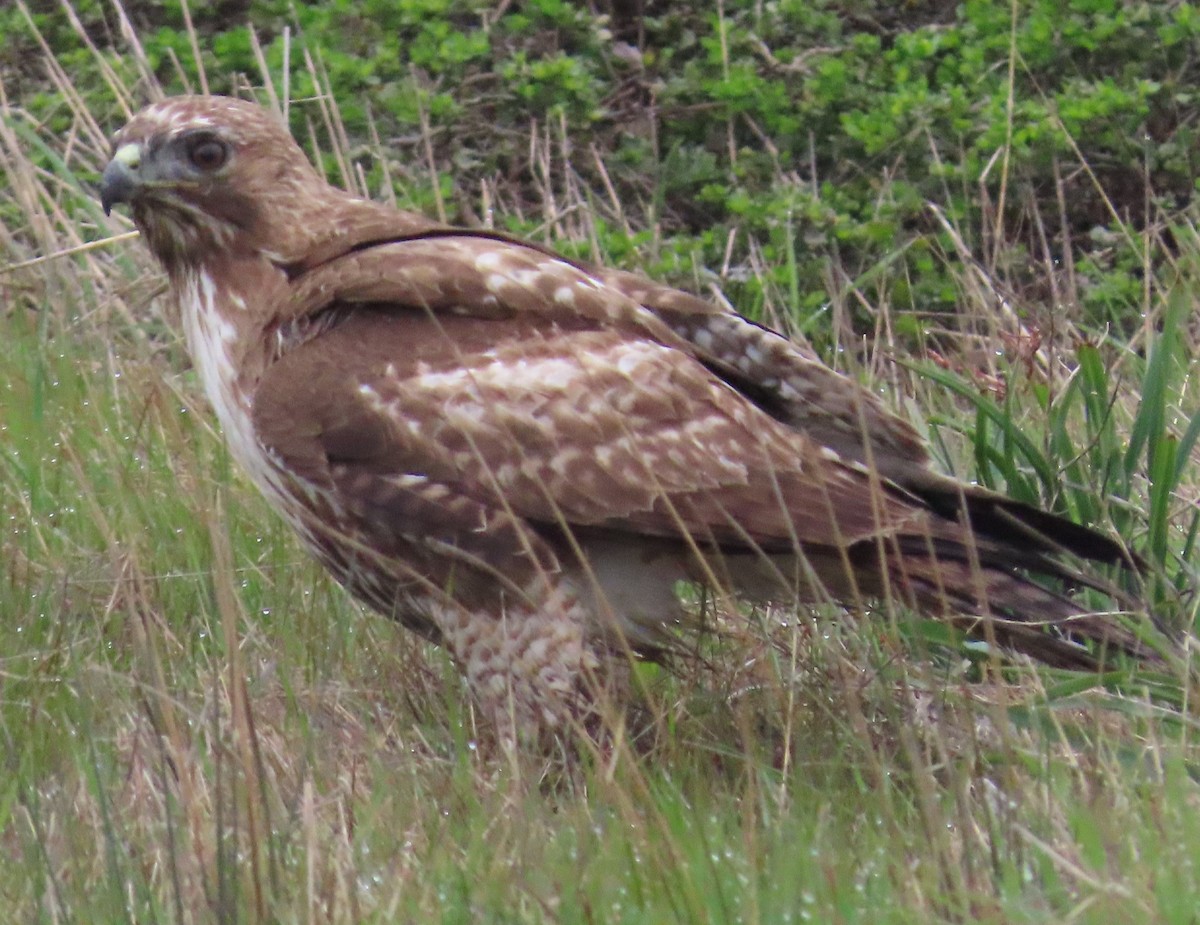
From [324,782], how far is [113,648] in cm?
98

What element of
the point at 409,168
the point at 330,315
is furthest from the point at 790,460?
the point at 409,168

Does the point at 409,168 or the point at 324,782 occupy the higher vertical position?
the point at 324,782

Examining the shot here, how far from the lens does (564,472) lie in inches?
132

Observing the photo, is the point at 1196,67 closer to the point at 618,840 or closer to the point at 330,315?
the point at 330,315

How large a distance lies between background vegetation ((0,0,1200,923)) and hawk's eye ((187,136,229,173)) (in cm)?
65

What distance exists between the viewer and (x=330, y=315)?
354cm

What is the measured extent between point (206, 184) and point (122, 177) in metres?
0.16

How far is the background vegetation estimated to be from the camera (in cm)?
251

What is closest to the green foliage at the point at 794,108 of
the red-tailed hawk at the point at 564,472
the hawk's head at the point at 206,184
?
the hawk's head at the point at 206,184

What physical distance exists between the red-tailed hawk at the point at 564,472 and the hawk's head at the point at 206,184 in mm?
233

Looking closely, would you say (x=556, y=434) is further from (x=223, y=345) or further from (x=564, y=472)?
(x=223, y=345)

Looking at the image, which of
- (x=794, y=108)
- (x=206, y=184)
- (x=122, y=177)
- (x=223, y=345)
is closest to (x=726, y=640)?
(x=223, y=345)

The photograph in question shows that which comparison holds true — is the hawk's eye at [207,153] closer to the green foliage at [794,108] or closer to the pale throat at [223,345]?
the pale throat at [223,345]

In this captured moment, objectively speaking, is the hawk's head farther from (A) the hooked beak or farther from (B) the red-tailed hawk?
(B) the red-tailed hawk
